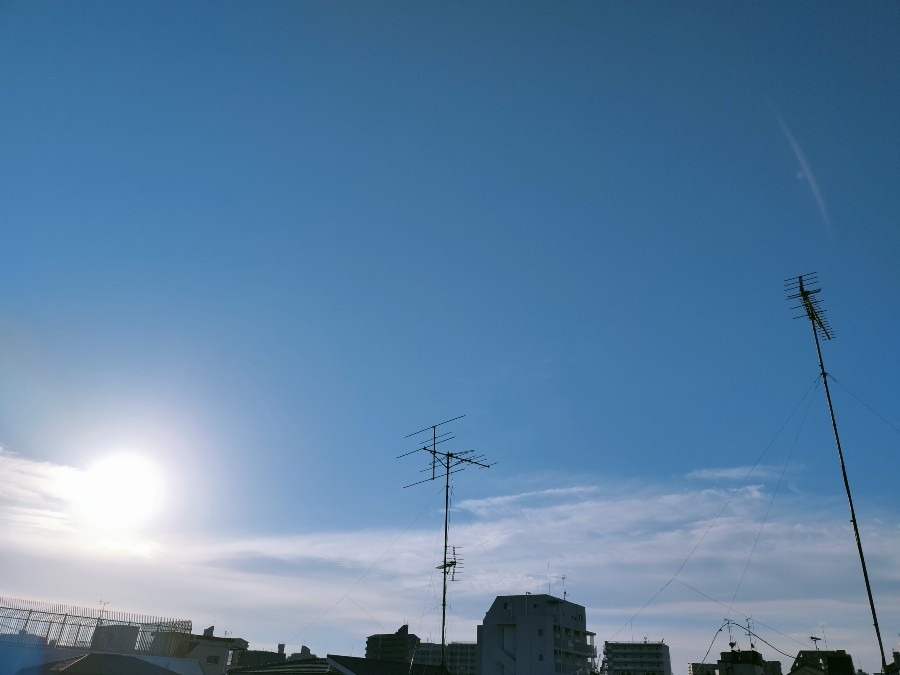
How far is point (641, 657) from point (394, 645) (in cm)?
7609

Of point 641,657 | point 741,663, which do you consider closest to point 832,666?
point 741,663

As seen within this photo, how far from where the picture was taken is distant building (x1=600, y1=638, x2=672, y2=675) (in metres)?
166

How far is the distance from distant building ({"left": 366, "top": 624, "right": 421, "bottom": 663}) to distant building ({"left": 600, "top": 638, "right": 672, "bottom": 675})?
64.2 m

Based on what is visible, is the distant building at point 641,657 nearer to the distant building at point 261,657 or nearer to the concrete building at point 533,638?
the concrete building at point 533,638

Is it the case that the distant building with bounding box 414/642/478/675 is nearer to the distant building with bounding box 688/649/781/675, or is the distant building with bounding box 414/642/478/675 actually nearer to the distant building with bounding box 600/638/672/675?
the distant building with bounding box 600/638/672/675

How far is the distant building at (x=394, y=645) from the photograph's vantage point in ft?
435

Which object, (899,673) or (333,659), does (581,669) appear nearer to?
(899,673)

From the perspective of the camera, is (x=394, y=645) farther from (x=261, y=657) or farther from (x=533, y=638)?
(x=533, y=638)

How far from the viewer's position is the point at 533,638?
9231cm

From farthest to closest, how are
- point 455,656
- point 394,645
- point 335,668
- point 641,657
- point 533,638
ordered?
1. point 455,656
2. point 641,657
3. point 394,645
4. point 533,638
5. point 335,668

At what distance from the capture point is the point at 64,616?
121 feet

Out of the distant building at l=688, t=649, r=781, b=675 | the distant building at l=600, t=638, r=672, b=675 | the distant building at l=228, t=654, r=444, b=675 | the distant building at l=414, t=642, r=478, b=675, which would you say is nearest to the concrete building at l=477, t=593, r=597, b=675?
the distant building at l=688, t=649, r=781, b=675

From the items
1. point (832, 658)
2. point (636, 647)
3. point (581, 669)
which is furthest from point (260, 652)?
point (636, 647)

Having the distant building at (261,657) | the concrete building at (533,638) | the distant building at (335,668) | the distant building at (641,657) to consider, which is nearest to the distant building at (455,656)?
the distant building at (641,657)
